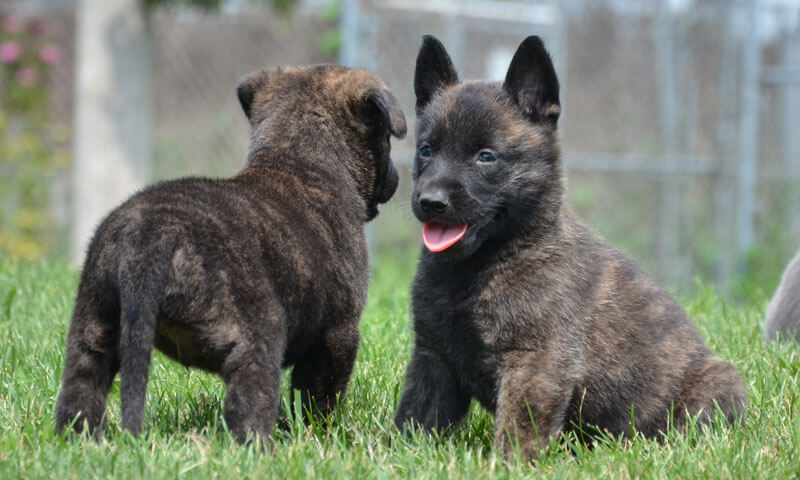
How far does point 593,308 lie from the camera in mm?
3893

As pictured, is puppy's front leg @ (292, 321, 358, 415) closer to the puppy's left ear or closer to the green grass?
the green grass

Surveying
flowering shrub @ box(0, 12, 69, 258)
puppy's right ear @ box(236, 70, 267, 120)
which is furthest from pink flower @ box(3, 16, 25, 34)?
puppy's right ear @ box(236, 70, 267, 120)

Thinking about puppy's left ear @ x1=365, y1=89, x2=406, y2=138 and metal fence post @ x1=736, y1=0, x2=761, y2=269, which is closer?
puppy's left ear @ x1=365, y1=89, x2=406, y2=138

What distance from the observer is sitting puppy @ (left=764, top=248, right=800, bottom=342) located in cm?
569

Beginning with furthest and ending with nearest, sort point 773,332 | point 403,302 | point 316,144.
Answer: point 403,302 < point 773,332 < point 316,144

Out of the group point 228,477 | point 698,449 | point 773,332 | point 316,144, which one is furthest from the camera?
point 773,332

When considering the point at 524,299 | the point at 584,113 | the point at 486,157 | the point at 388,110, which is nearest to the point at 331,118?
the point at 388,110

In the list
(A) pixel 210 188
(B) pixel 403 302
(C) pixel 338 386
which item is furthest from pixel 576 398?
(B) pixel 403 302

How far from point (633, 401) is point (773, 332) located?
2276 mm

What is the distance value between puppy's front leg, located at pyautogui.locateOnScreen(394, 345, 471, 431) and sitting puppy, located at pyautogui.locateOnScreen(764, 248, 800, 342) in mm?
2448

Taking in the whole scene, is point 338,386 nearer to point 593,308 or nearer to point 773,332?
point 593,308

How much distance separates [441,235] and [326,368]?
0.71 metres

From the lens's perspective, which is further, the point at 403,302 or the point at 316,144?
the point at 403,302

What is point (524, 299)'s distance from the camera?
375cm
